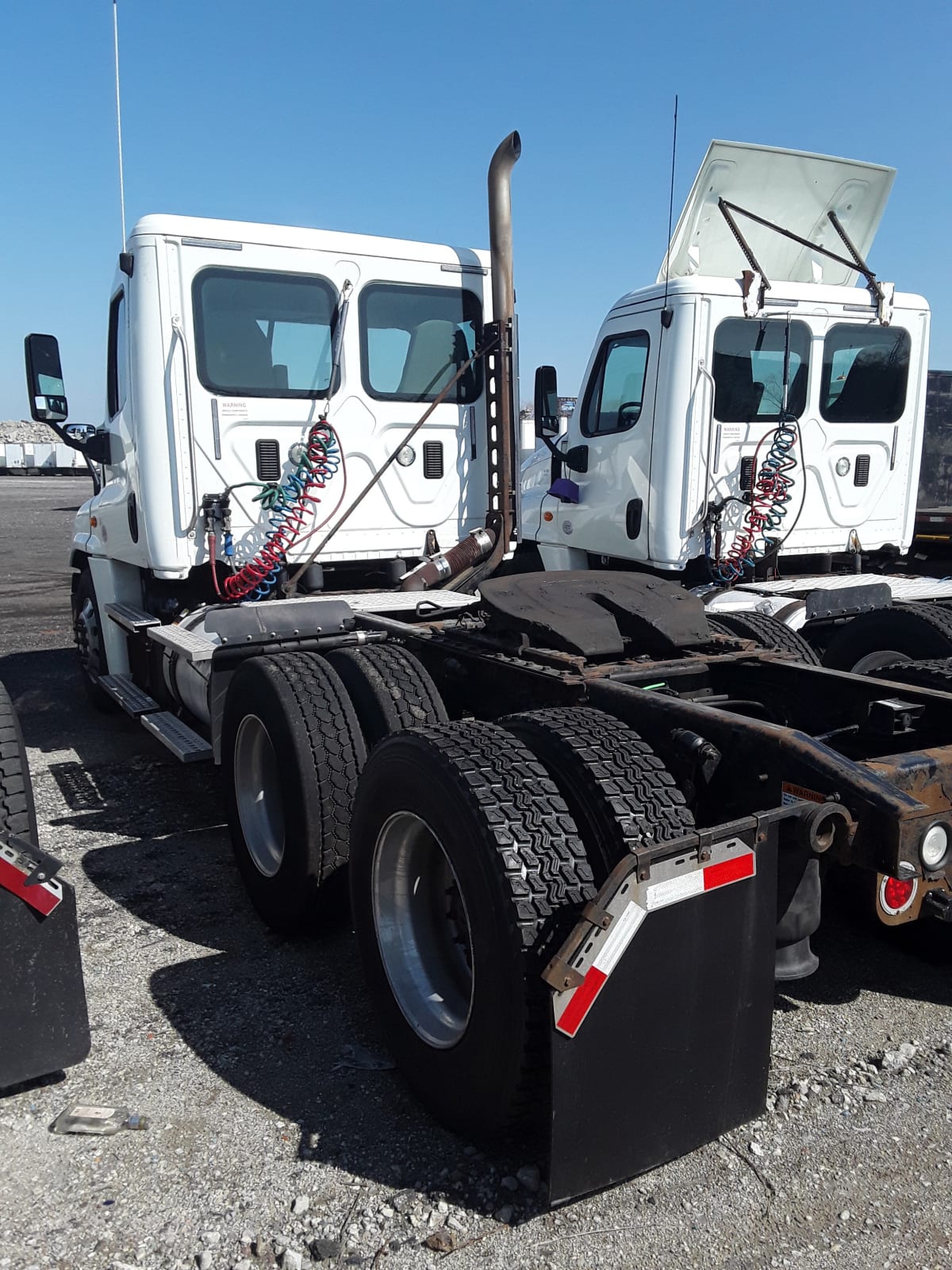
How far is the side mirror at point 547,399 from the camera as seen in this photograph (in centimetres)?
711

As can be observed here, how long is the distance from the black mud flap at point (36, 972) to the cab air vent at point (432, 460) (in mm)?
3827

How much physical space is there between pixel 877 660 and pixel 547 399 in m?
3.29

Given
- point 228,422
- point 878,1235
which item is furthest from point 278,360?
point 878,1235

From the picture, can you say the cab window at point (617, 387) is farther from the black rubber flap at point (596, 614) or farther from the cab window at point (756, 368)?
the black rubber flap at point (596, 614)

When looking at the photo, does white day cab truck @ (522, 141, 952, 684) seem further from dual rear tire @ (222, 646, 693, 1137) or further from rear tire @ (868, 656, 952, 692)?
dual rear tire @ (222, 646, 693, 1137)

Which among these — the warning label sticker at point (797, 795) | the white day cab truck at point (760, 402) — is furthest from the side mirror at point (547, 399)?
the warning label sticker at point (797, 795)

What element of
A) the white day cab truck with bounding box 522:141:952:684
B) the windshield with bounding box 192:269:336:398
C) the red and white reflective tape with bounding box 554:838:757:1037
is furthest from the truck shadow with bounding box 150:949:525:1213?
the white day cab truck with bounding box 522:141:952:684

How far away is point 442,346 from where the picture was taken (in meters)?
6.17

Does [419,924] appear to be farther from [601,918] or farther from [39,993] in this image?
[39,993]

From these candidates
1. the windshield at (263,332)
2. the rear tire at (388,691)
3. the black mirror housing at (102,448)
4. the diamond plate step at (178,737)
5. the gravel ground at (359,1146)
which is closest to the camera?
the gravel ground at (359,1146)

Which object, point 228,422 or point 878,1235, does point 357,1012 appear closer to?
point 878,1235

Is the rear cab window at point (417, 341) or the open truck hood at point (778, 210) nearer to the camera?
the rear cab window at point (417, 341)

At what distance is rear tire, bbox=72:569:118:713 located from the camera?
7047mm

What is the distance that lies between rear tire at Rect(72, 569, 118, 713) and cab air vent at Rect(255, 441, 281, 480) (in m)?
1.86
